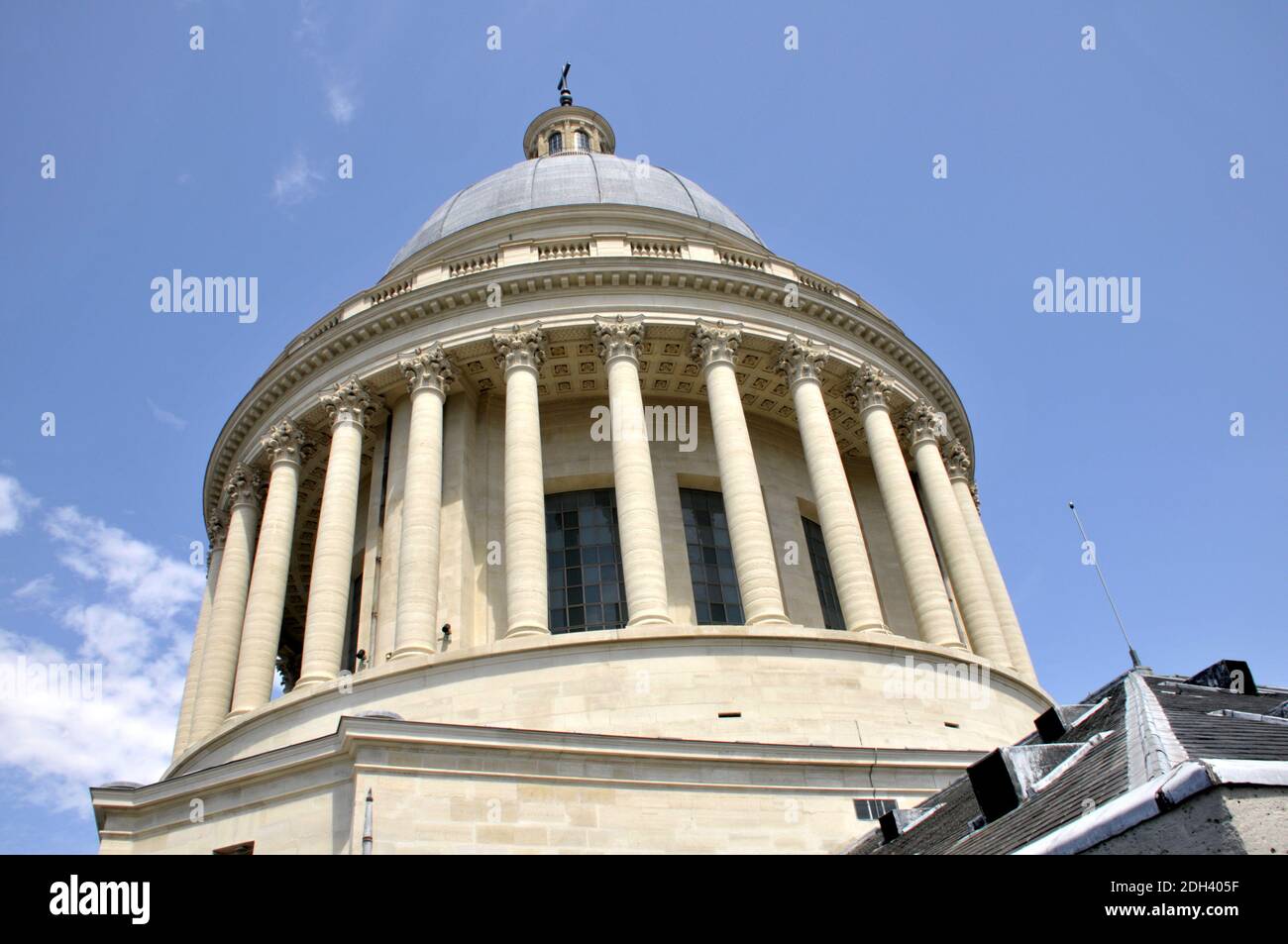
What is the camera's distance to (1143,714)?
1027 centimetres

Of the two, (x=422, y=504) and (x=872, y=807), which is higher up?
(x=422, y=504)

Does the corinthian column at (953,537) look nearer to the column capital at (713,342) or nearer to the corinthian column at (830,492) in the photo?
the corinthian column at (830,492)

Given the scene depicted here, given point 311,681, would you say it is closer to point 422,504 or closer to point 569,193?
point 422,504

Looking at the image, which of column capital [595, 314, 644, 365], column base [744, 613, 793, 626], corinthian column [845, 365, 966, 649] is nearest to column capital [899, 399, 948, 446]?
corinthian column [845, 365, 966, 649]

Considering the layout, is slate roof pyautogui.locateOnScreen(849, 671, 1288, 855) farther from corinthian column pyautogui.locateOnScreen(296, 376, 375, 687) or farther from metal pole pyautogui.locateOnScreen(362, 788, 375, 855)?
corinthian column pyautogui.locateOnScreen(296, 376, 375, 687)

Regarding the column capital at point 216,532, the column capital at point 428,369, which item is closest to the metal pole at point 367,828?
the column capital at point 428,369

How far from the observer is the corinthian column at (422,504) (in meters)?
25.9

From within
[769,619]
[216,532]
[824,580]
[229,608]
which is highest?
[216,532]

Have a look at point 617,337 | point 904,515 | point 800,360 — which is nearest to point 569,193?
point 617,337

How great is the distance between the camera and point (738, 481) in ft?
92.8

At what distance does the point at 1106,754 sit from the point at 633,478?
1871 centimetres

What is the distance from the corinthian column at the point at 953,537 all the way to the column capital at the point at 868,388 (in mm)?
2130
